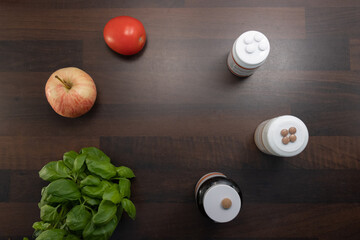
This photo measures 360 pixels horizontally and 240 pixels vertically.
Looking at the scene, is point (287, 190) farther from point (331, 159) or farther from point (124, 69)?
point (124, 69)

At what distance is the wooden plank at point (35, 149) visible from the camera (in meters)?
0.84

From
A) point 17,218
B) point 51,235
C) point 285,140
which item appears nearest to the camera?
point 51,235

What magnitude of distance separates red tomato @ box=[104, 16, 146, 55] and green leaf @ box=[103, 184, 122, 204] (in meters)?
0.45

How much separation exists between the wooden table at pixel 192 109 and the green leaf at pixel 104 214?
22 centimetres

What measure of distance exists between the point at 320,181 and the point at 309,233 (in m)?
0.19

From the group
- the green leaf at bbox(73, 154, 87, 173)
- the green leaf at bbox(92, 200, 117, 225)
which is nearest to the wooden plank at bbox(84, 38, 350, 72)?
the green leaf at bbox(73, 154, 87, 173)

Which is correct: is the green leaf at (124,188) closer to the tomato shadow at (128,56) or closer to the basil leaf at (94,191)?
the basil leaf at (94,191)

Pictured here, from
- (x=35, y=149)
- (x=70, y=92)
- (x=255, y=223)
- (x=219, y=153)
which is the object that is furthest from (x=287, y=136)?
(x=35, y=149)

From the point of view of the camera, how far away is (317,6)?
34.1 inches

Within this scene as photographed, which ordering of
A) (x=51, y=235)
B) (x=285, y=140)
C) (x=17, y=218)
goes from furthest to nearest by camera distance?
(x=17, y=218) < (x=285, y=140) < (x=51, y=235)

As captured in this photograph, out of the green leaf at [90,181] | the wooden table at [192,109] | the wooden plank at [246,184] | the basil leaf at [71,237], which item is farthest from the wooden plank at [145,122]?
the basil leaf at [71,237]

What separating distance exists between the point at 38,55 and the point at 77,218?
0.61 meters

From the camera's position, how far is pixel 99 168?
0.67 metres

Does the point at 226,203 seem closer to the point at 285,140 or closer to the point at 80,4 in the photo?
the point at 285,140
